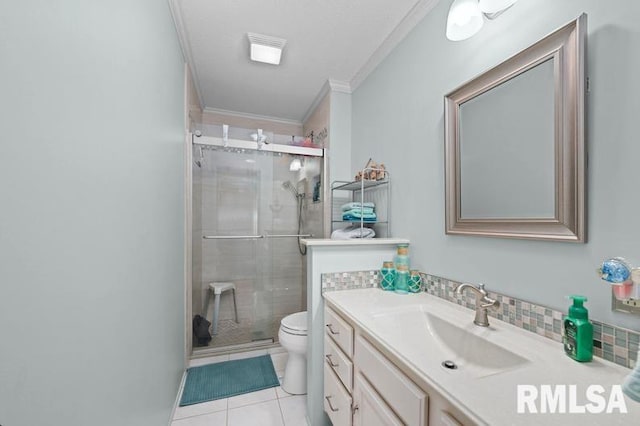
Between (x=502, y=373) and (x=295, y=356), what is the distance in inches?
56.7

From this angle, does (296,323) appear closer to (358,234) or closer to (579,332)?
(358,234)

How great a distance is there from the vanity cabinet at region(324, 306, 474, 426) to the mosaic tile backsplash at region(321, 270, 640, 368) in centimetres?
25

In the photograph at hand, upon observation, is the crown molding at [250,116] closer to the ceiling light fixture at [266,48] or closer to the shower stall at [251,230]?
the shower stall at [251,230]

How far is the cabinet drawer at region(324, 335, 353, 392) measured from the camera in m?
1.12

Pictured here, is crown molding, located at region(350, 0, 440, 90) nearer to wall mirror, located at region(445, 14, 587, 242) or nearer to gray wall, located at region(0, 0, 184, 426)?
wall mirror, located at region(445, 14, 587, 242)

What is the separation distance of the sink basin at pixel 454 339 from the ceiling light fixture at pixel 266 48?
6.20ft

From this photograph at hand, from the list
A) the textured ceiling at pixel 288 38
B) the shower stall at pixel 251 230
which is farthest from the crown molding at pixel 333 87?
the shower stall at pixel 251 230

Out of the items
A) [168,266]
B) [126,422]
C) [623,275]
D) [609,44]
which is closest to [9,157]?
[126,422]

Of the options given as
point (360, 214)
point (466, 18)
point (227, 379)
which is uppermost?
point (466, 18)

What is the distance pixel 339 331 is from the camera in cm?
122

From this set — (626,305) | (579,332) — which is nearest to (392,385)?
(579,332)

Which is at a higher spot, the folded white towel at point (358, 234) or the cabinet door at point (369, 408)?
the folded white towel at point (358, 234)

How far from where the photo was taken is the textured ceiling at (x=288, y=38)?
1508 millimetres

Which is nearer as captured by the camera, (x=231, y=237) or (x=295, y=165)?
(x=231, y=237)
